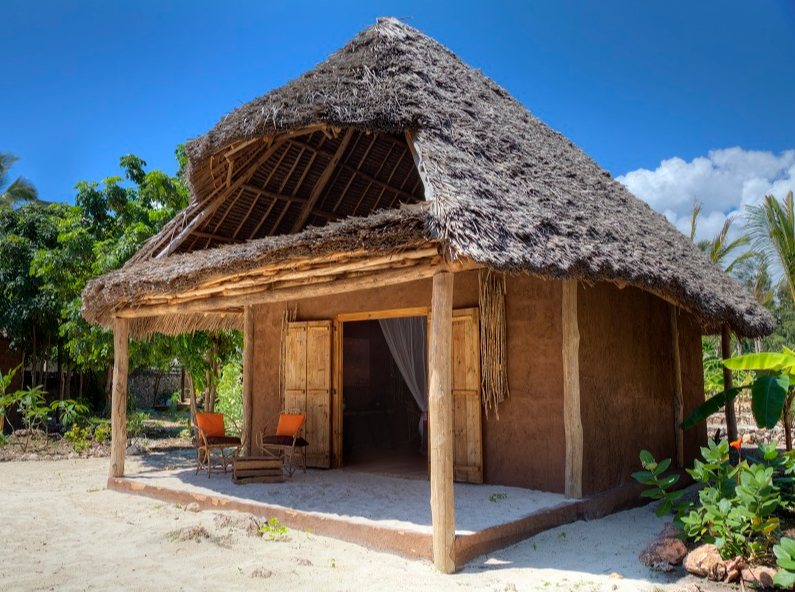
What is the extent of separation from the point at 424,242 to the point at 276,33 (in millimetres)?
5565

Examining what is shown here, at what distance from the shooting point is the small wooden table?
6.56 metres

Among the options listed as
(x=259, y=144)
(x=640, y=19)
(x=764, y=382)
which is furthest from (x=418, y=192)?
(x=640, y=19)

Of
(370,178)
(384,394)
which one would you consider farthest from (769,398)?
(384,394)

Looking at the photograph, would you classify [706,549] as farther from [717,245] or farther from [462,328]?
[717,245]

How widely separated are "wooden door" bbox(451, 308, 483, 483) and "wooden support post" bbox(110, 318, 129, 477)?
3.87 meters

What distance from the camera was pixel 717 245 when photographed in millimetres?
14789

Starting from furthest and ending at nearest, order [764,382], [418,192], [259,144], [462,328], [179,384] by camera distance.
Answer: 1. [179,384]
2. [418,192]
3. [259,144]
4. [462,328]
5. [764,382]

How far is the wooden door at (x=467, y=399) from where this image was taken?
6.14m

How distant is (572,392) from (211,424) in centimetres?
406

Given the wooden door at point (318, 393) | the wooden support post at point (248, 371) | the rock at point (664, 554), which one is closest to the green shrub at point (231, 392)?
the wooden support post at point (248, 371)

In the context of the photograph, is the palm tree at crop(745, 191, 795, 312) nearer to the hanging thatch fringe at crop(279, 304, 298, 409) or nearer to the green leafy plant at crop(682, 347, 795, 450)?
the green leafy plant at crop(682, 347, 795, 450)

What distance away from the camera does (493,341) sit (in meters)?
6.14

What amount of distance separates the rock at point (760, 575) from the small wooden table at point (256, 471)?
14.0 feet

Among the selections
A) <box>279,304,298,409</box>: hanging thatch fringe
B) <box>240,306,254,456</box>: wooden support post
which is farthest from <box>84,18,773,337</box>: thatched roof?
<box>240,306,254,456</box>: wooden support post
